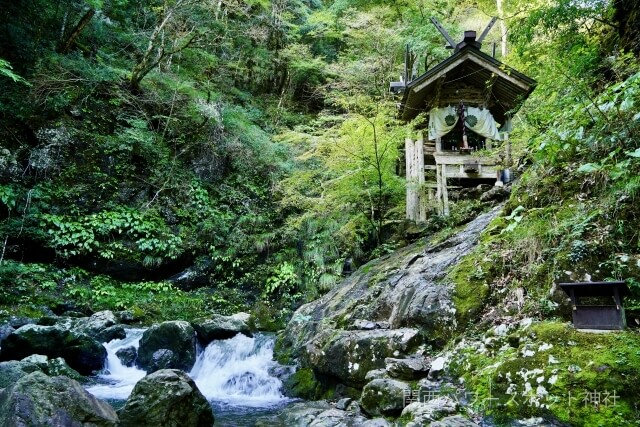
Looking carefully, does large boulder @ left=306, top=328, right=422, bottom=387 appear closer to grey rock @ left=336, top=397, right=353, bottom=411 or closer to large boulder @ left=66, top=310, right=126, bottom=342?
grey rock @ left=336, top=397, right=353, bottom=411

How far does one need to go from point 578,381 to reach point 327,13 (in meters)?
22.5

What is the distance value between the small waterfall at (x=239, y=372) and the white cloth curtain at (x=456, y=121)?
7.62 m

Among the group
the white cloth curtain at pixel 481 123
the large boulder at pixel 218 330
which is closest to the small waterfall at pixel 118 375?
the large boulder at pixel 218 330

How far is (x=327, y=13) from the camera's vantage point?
22297 millimetres

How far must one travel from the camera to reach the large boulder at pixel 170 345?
9125 millimetres

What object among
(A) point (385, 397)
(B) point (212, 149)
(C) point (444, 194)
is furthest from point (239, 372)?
(B) point (212, 149)

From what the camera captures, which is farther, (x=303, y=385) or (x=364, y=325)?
(x=303, y=385)

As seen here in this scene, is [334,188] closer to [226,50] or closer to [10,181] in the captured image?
[10,181]

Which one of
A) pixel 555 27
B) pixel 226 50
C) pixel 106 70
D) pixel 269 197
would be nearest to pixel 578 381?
pixel 555 27

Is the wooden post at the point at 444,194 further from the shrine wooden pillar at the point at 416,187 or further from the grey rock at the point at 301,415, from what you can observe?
the grey rock at the point at 301,415

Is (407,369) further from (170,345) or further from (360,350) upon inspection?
(170,345)

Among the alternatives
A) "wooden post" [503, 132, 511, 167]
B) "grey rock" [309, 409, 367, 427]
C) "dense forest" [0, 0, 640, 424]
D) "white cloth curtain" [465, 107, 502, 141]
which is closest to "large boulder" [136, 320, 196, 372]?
"dense forest" [0, 0, 640, 424]

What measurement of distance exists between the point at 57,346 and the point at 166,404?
471 centimetres

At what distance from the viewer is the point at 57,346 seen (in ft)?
28.1
